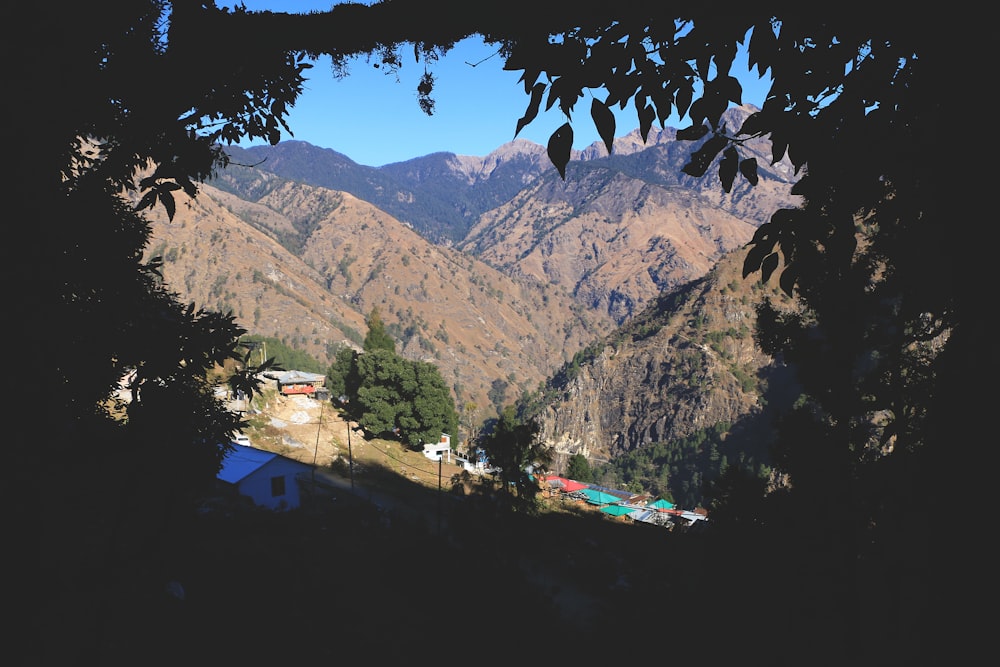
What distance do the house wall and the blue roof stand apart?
23 centimetres

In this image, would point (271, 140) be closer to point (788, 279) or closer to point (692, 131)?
point (692, 131)

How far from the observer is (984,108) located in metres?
1.75

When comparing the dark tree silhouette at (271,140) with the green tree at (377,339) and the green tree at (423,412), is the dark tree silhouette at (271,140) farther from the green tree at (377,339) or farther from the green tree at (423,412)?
the green tree at (377,339)

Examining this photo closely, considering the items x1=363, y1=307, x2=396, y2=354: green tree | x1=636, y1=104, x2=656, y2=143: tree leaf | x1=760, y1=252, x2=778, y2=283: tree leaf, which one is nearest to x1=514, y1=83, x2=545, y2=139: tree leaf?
x1=636, y1=104, x2=656, y2=143: tree leaf

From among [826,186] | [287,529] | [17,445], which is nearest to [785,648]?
[826,186]

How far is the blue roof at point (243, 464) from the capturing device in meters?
31.8

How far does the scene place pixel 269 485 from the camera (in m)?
33.3

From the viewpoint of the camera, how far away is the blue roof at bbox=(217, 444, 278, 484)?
104ft

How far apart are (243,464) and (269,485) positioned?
1.80 metres

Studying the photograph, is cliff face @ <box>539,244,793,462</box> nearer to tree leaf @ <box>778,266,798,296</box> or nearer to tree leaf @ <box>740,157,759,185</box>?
tree leaf @ <box>778,266,798,296</box>

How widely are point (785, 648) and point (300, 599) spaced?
28.8ft

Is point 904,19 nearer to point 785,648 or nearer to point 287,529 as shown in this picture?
point 785,648

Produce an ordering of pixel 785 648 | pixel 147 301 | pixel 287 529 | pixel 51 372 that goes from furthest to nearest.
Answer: pixel 287 529
pixel 785 648
pixel 147 301
pixel 51 372

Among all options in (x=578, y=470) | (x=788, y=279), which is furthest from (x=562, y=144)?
(x=578, y=470)
